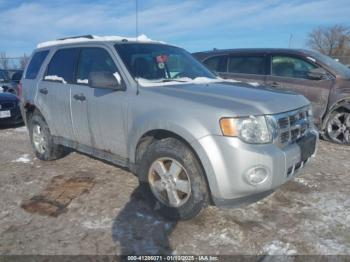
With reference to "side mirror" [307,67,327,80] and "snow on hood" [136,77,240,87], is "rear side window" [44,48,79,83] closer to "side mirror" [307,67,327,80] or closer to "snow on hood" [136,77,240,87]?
"snow on hood" [136,77,240,87]

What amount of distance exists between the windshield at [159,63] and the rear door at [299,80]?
2.52 metres

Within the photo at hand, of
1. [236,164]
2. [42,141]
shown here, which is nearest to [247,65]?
[42,141]

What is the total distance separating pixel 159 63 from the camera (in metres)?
4.11

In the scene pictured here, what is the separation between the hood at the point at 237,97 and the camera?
3010mm

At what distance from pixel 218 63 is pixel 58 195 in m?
4.73

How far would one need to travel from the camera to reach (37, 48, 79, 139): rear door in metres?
4.55

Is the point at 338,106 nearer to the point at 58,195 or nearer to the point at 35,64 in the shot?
the point at 58,195

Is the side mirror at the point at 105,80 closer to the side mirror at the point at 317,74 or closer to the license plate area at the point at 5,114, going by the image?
the side mirror at the point at 317,74

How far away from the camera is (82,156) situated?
5707 mm

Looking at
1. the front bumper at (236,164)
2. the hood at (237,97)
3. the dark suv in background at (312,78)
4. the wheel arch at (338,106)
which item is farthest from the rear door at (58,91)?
the wheel arch at (338,106)

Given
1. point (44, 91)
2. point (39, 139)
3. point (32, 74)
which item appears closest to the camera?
point (44, 91)

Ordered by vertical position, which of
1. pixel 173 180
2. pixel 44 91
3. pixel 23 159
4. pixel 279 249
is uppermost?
pixel 44 91

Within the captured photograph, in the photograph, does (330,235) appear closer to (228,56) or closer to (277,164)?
(277,164)

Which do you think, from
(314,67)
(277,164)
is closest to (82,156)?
(277,164)
